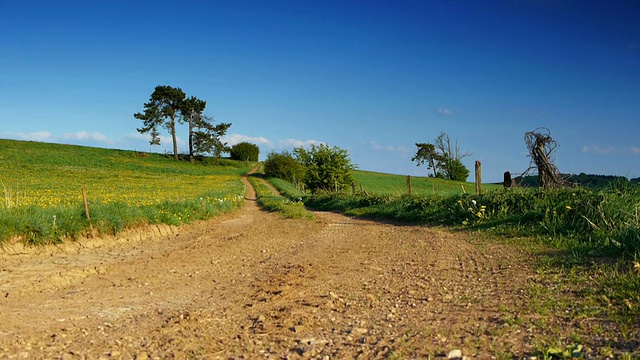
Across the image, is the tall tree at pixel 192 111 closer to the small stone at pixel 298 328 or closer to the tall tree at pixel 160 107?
the tall tree at pixel 160 107

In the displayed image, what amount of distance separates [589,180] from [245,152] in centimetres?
8851

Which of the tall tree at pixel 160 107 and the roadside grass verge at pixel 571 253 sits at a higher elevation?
the tall tree at pixel 160 107

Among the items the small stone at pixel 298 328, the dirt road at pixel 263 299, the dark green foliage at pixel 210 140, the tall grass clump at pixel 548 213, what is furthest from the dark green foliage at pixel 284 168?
the small stone at pixel 298 328

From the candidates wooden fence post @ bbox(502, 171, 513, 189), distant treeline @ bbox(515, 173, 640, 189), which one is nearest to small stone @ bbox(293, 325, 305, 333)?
distant treeline @ bbox(515, 173, 640, 189)

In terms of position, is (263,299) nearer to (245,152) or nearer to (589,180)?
(589,180)

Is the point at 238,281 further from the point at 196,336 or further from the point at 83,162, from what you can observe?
the point at 83,162

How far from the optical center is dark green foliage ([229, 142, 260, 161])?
96688 millimetres

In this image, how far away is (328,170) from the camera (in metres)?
39.4

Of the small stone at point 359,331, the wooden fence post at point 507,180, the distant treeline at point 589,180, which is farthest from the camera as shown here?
the wooden fence post at point 507,180

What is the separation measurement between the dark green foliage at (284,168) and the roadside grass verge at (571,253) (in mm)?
49093

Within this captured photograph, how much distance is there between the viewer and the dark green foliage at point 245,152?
96.7 meters

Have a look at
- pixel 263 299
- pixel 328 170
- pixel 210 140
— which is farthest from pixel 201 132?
pixel 263 299

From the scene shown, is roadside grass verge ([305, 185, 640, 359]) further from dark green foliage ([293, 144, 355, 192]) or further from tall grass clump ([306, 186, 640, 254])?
dark green foliage ([293, 144, 355, 192])

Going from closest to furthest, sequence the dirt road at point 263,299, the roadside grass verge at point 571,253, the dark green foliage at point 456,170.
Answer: the roadside grass verge at point 571,253 → the dirt road at point 263,299 → the dark green foliage at point 456,170
